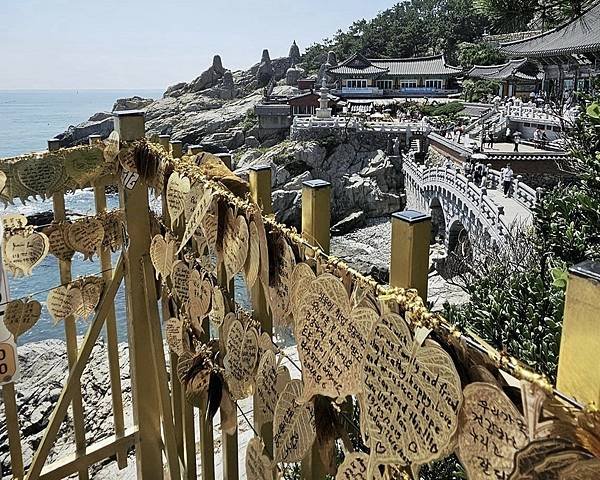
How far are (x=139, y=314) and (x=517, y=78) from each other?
90.3 feet

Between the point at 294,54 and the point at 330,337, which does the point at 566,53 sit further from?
the point at 294,54

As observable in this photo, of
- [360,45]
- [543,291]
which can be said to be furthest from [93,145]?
[360,45]

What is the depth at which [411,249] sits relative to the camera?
863mm

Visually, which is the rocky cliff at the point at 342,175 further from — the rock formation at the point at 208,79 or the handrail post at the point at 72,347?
the rock formation at the point at 208,79

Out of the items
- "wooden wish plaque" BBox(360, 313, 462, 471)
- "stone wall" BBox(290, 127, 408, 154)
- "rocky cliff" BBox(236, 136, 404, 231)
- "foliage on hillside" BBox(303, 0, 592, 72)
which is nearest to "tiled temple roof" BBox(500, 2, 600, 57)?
"stone wall" BBox(290, 127, 408, 154)

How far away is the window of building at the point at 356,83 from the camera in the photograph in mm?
33031

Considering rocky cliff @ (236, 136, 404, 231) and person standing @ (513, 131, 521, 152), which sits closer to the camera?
person standing @ (513, 131, 521, 152)

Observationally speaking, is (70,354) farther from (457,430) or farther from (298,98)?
(298,98)

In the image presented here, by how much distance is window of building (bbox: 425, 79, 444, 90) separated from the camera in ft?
108

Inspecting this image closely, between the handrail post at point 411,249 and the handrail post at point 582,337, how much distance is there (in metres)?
0.26

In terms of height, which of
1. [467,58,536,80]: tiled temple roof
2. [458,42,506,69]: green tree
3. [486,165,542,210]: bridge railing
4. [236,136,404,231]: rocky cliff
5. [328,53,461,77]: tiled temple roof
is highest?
[458,42,506,69]: green tree

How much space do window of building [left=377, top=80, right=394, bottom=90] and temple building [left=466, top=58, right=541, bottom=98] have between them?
278 inches

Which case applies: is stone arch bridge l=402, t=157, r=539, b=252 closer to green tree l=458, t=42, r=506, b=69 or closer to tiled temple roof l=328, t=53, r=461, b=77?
tiled temple roof l=328, t=53, r=461, b=77

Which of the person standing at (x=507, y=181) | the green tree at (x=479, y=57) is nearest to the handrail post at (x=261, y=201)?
the person standing at (x=507, y=181)
